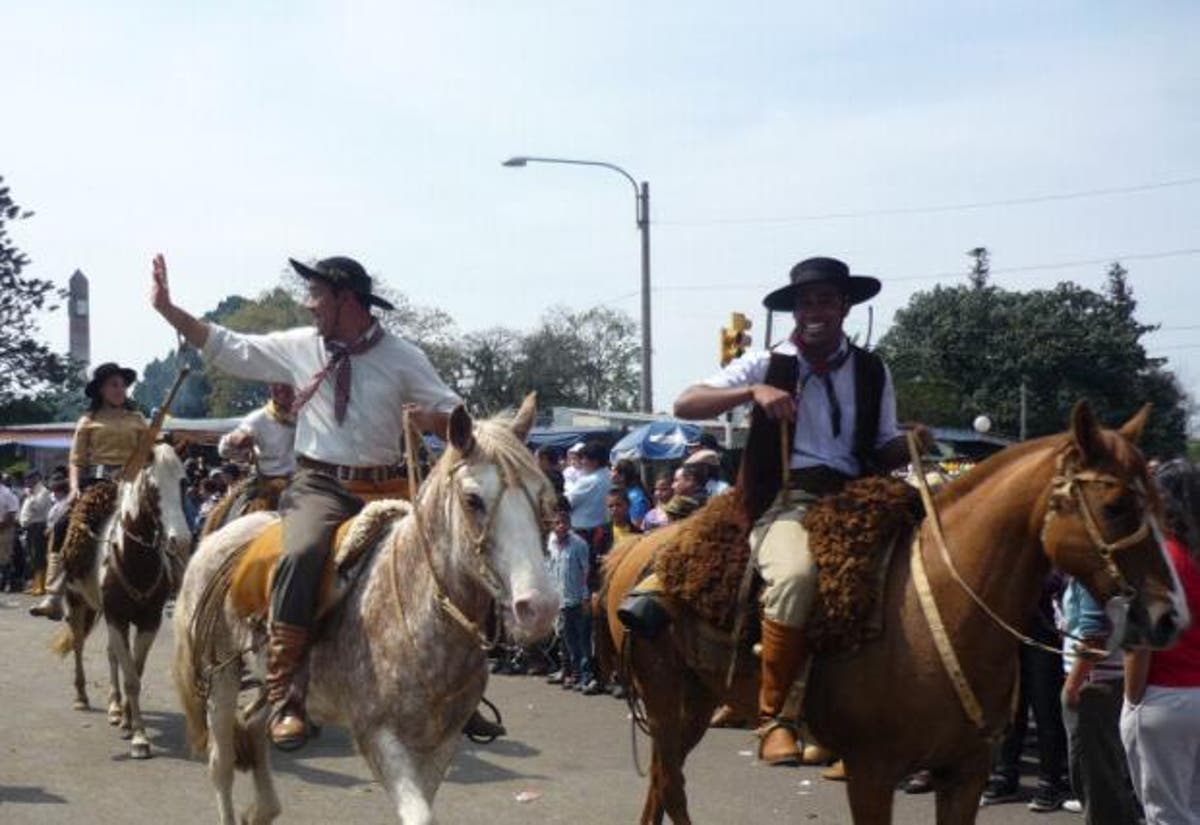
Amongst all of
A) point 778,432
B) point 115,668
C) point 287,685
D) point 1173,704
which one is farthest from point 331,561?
point 115,668

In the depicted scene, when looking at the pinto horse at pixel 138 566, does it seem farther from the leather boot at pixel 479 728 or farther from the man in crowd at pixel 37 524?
the man in crowd at pixel 37 524

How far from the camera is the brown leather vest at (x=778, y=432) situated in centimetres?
620

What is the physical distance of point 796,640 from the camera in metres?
5.69

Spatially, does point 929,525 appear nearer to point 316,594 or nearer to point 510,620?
point 510,620

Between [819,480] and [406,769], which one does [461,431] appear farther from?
[819,480]

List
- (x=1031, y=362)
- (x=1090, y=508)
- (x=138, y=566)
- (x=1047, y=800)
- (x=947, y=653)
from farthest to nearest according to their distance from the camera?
(x=1031, y=362), (x=138, y=566), (x=1047, y=800), (x=947, y=653), (x=1090, y=508)

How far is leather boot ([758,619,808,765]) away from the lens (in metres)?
5.69

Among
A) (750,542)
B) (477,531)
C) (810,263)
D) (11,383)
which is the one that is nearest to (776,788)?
(750,542)

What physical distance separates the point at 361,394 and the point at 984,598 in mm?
2679

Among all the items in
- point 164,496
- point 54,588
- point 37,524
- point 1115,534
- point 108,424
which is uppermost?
point 108,424

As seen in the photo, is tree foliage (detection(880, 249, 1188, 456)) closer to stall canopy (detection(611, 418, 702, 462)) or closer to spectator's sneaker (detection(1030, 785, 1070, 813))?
stall canopy (detection(611, 418, 702, 462))

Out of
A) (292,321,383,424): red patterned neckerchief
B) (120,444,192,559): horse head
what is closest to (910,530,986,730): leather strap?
(292,321,383,424): red patterned neckerchief

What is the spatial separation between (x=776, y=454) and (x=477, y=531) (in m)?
1.76

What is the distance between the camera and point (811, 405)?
20.5 feet
